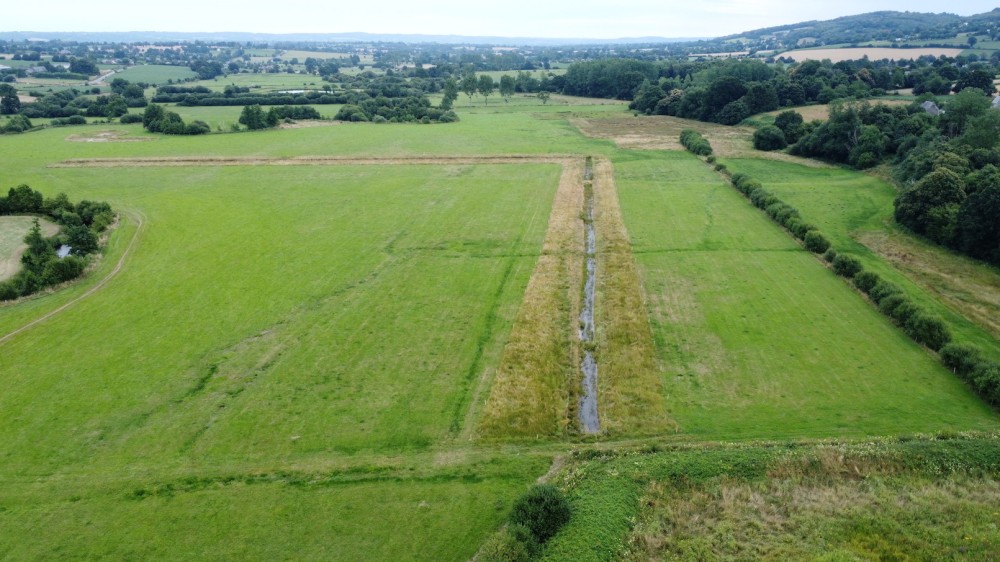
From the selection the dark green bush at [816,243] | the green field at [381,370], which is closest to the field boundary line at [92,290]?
the green field at [381,370]

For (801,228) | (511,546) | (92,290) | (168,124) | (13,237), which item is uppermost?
(168,124)

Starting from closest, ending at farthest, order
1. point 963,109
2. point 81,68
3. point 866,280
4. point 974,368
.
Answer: point 974,368 < point 866,280 < point 963,109 < point 81,68

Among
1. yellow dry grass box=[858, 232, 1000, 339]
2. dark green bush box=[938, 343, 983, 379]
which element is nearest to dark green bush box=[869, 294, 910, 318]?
yellow dry grass box=[858, 232, 1000, 339]

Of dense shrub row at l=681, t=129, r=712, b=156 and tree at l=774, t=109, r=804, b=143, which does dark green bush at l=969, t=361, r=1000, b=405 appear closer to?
dense shrub row at l=681, t=129, r=712, b=156

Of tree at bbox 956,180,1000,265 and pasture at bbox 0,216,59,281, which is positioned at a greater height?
tree at bbox 956,180,1000,265

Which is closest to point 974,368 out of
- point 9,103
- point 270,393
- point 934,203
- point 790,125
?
point 934,203

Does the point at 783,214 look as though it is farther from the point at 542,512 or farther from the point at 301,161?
the point at 301,161
